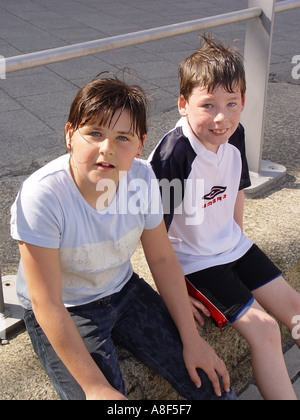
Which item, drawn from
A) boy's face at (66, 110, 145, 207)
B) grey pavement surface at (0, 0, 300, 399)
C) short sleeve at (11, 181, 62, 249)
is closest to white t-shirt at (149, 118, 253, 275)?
grey pavement surface at (0, 0, 300, 399)

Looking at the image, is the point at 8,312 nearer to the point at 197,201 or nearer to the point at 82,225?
the point at 82,225

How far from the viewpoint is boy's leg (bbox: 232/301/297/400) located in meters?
1.88

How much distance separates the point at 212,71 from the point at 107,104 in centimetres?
50

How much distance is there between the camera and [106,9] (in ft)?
25.9

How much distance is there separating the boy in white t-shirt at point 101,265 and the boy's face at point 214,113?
11.2 inches

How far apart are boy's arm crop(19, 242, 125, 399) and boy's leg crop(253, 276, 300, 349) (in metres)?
0.76

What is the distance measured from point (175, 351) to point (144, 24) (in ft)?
19.6

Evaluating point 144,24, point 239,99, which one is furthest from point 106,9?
point 239,99

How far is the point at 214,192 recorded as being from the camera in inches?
82.1

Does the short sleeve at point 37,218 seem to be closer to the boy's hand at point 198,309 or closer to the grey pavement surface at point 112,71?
the grey pavement surface at point 112,71

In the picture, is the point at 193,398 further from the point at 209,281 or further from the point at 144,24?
the point at 144,24

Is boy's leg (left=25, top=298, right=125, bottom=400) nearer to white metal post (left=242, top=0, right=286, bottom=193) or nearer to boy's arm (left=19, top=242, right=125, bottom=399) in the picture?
boy's arm (left=19, top=242, right=125, bottom=399)

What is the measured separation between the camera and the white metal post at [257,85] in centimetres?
275

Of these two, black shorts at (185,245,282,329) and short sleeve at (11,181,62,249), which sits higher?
short sleeve at (11,181,62,249)
